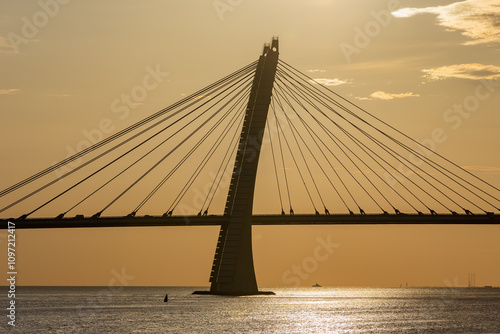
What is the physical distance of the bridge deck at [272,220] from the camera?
9750cm

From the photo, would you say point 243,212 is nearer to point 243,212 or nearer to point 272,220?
point 243,212

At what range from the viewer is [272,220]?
103625 millimetres

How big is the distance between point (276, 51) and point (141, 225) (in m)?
22.9

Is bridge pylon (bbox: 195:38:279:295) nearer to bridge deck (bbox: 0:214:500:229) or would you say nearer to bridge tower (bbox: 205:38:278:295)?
bridge tower (bbox: 205:38:278:295)

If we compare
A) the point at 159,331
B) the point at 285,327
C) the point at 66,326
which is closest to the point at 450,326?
the point at 285,327

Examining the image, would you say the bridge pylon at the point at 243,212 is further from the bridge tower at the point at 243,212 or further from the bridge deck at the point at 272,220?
the bridge deck at the point at 272,220

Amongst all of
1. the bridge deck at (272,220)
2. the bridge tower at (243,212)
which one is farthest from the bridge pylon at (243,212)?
the bridge deck at (272,220)

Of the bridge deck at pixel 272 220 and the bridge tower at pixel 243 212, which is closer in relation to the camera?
the bridge tower at pixel 243 212

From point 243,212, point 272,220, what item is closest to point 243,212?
point 243,212

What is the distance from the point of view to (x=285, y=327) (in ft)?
288

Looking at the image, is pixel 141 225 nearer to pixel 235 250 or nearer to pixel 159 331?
pixel 235 250

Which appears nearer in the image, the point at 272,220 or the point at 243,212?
the point at 243,212

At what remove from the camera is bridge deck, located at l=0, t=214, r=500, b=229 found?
97.5 meters

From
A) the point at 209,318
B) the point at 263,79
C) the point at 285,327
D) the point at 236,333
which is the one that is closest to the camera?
the point at 236,333
